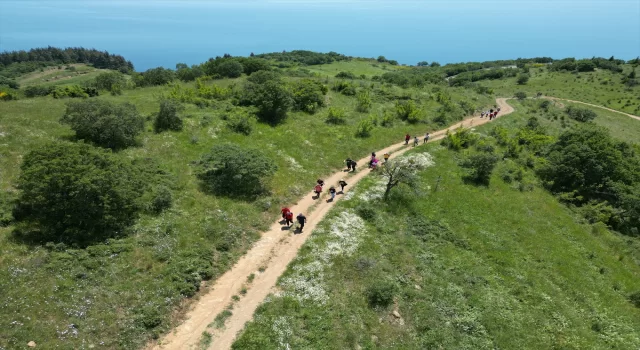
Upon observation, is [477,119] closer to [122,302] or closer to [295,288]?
[295,288]

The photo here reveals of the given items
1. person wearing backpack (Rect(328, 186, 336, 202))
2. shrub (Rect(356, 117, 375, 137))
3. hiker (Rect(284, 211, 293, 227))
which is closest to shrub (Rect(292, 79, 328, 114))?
shrub (Rect(356, 117, 375, 137))

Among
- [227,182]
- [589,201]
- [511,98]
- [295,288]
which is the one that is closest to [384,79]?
[511,98]

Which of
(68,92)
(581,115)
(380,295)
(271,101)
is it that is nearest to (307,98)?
(271,101)

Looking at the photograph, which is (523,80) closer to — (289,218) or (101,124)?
(289,218)

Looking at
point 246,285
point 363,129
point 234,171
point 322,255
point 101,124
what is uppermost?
point 101,124

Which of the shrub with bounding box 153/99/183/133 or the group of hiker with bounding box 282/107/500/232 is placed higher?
the shrub with bounding box 153/99/183/133

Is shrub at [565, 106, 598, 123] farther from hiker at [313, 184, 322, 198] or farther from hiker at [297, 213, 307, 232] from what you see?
hiker at [297, 213, 307, 232]

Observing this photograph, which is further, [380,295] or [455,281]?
[455,281]
